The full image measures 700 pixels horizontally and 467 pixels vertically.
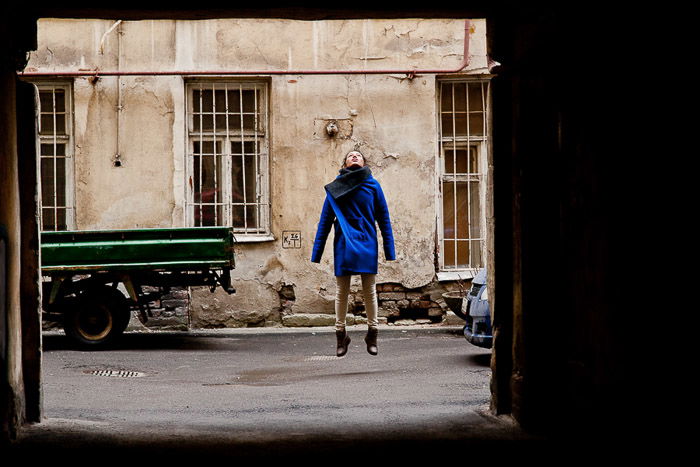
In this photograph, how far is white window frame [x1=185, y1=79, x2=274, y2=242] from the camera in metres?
15.6

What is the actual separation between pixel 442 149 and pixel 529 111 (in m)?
9.42

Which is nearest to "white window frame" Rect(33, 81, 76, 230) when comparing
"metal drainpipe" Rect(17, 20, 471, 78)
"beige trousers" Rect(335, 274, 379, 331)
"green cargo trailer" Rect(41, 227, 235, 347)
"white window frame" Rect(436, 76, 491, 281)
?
"metal drainpipe" Rect(17, 20, 471, 78)

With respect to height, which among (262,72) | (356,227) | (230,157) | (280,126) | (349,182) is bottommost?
(356,227)

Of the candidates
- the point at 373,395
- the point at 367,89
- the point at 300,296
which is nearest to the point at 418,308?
the point at 300,296

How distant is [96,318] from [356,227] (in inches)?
166

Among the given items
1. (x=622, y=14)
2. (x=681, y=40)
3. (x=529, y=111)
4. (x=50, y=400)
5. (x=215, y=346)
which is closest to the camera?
(x=681, y=40)

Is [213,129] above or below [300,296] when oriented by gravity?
above

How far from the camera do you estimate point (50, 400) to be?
8594mm

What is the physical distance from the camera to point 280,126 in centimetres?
1552

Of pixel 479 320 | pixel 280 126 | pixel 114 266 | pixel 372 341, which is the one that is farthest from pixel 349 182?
pixel 280 126

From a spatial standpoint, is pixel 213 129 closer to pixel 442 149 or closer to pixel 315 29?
pixel 315 29

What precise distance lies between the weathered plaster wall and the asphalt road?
118 centimetres

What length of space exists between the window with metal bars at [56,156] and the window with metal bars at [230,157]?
5.77ft

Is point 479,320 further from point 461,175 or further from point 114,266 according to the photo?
point 461,175
